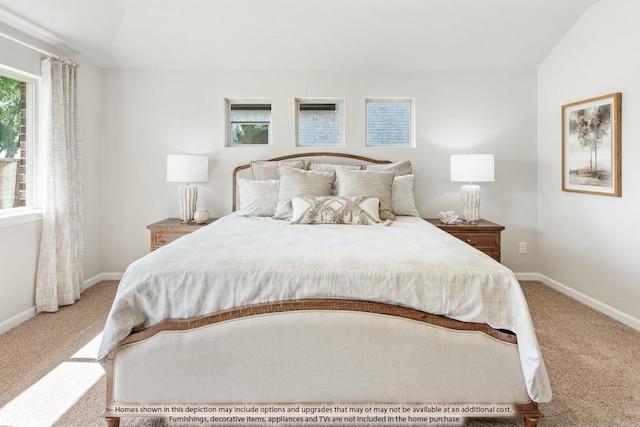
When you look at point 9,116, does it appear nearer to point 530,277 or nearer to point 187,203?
point 187,203

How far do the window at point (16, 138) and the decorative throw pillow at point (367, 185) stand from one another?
259 centimetres

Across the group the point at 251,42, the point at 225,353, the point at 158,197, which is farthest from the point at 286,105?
the point at 225,353

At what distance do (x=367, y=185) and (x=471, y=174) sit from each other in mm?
1036

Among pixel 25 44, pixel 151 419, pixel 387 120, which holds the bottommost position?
pixel 151 419

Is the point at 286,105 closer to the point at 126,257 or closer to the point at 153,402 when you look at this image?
the point at 126,257

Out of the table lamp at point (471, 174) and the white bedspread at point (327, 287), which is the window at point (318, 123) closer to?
the table lamp at point (471, 174)

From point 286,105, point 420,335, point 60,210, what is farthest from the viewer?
point 286,105

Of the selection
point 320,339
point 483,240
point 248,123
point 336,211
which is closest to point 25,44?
point 248,123

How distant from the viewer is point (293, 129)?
13.4 feet

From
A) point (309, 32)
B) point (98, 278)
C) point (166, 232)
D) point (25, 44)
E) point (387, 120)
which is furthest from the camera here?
point (387, 120)

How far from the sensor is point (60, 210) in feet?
10.6

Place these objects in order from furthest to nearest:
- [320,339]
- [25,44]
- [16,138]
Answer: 1. [16,138]
2. [25,44]
3. [320,339]

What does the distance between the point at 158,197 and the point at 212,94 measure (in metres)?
1.24

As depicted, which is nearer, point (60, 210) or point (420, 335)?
point (420, 335)
